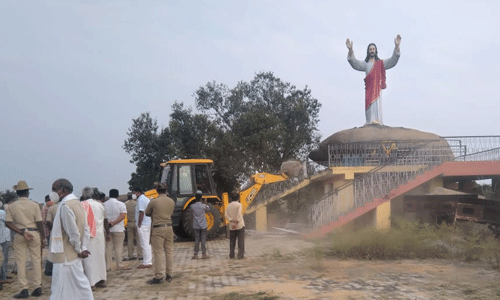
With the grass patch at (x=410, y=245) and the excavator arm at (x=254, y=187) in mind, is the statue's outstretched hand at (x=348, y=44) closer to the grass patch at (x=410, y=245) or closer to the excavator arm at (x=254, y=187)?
the excavator arm at (x=254, y=187)

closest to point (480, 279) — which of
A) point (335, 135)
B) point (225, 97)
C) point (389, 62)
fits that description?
point (335, 135)

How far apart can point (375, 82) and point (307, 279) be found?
54.8 ft

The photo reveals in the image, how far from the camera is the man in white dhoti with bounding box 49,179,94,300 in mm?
5820

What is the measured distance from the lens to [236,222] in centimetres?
1148

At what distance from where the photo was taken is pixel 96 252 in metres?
8.04

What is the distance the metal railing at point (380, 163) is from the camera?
16.0m

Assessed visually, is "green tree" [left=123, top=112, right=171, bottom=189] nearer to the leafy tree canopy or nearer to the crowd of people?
the leafy tree canopy

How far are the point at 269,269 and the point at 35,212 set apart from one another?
4.49 m

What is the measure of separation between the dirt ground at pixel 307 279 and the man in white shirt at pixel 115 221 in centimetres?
45

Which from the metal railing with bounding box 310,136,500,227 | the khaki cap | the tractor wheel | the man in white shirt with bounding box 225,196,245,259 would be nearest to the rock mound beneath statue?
the metal railing with bounding box 310,136,500,227

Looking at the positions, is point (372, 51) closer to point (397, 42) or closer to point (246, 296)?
point (397, 42)

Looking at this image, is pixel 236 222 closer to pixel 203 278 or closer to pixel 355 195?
pixel 203 278

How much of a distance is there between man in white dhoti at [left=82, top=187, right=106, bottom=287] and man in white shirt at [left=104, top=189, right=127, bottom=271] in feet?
3.52

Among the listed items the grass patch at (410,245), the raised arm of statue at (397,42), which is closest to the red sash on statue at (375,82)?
the raised arm of statue at (397,42)
